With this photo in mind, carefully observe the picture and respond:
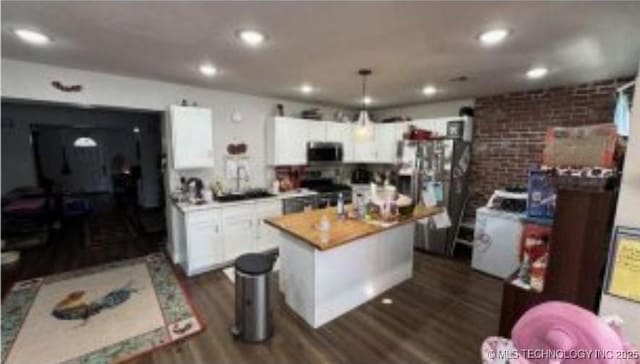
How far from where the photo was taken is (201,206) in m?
3.65

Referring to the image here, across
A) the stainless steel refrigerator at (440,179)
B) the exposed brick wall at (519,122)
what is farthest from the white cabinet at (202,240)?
the exposed brick wall at (519,122)

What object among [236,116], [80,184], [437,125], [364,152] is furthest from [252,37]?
[80,184]

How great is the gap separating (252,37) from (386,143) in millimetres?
3579

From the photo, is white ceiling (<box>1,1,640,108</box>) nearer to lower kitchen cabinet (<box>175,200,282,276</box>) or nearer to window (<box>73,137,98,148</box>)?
lower kitchen cabinet (<box>175,200,282,276</box>)

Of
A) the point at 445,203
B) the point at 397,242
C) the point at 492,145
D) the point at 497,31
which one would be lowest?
the point at 397,242

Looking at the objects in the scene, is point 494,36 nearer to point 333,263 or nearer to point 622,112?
point 622,112

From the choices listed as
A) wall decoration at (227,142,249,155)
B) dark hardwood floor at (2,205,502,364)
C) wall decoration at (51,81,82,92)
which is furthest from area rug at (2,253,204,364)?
wall decoration at (51,81,82,92)

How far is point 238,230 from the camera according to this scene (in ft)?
13.2

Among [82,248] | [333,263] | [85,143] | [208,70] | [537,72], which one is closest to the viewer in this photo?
[333,263]

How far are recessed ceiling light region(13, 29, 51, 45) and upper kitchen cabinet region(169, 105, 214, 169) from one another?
52.6 inches

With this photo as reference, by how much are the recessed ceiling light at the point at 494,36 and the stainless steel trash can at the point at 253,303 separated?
2.45 metres

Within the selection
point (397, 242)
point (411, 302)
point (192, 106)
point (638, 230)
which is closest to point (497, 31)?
point (638, 230)

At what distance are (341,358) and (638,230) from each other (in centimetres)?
193

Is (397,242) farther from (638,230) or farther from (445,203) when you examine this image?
(638,230)
